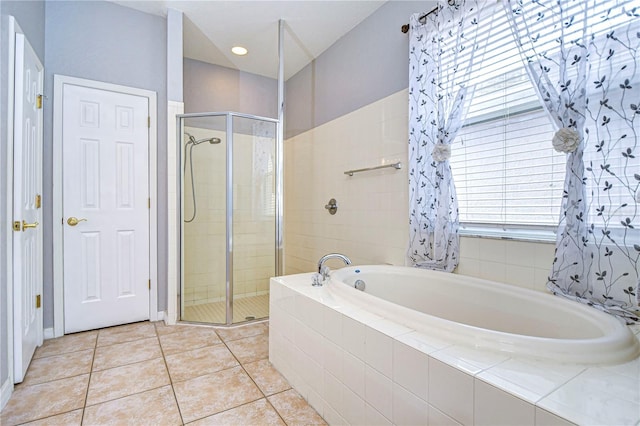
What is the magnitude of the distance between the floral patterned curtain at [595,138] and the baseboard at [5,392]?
264cm

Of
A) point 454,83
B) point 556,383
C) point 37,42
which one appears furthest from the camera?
point 37,42

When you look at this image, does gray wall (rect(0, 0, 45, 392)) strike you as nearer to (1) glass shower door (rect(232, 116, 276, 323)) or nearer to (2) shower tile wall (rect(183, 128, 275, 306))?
(2) shower tile wall (rect(183, 128, 275, 306))

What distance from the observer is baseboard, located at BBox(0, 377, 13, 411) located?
1.53 metres

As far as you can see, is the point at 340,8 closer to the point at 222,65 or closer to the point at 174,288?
the point at 222,65

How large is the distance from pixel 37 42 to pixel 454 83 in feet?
9.21

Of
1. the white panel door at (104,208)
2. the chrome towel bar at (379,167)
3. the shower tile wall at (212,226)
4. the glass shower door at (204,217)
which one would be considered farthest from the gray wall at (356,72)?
the white panel door at (104,208)

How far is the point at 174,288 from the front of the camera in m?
2.68

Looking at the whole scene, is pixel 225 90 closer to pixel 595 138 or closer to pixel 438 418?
pixel 595 138

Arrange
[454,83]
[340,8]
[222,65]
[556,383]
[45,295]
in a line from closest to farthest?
[556,383] < [454,83] < [45,295] < [340,8] < [222,65]

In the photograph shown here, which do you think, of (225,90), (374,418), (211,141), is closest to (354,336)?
(374,418)

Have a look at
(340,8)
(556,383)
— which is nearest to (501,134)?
(556,383)

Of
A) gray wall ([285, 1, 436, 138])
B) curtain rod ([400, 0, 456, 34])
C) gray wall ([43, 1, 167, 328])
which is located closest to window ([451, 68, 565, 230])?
curtain rod ([400, 0, 456, 34])

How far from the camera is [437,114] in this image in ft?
6.64

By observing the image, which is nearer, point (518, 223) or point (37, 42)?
point (518, 223)
